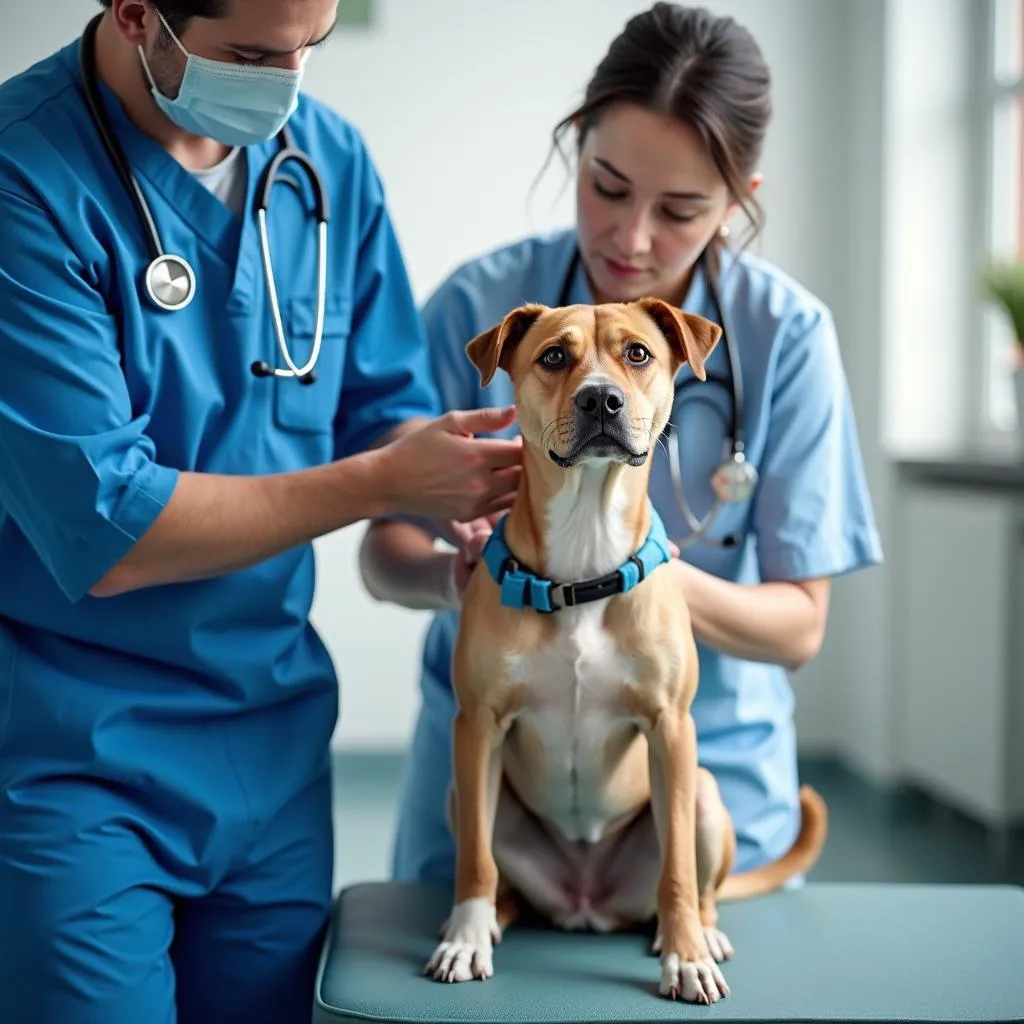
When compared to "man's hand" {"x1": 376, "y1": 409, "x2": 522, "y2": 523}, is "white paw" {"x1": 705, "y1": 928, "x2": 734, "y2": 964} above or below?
below

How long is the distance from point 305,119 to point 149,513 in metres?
0.56

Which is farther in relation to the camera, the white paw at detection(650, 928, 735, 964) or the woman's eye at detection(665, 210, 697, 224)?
the woman's eye at detection(665, 210, 697, 224)

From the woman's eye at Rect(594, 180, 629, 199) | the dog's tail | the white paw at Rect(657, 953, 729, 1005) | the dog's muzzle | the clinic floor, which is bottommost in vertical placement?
the clinic floor

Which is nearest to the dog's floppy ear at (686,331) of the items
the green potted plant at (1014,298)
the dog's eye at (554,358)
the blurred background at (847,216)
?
the dog's eye at (554,358)

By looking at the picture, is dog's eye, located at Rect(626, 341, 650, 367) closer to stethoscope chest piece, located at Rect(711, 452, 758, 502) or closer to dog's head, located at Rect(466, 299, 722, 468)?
dog's head, located at Rect(466, 299, 722, 468)

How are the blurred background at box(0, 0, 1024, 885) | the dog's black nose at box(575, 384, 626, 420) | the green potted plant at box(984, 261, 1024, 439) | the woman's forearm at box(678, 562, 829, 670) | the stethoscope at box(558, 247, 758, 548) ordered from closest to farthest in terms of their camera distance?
the dog's black nose at box(575, 384, 626, 420), the woman's forearm at box(678, 562, 829, 670), the stethoscope at box(558, 247, 758, 548), the green potted plant at box(984, 261, 1024, 439), the blurred background at box(0, 0, 1024, 885)

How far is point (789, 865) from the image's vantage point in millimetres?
1621

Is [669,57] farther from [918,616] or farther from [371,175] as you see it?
[918,616]

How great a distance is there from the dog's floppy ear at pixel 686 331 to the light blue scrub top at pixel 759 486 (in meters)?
0.28

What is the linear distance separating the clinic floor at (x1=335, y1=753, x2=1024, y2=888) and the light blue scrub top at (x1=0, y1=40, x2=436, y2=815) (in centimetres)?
191

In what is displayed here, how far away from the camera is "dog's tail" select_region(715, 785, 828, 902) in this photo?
1.57m

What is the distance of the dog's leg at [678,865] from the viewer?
1.27m


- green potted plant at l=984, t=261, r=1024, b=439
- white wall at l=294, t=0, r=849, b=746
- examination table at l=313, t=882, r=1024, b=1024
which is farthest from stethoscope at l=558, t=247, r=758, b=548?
white wall at l=294, t=0, r=849, b=746

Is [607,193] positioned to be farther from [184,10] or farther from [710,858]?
[710,858]
